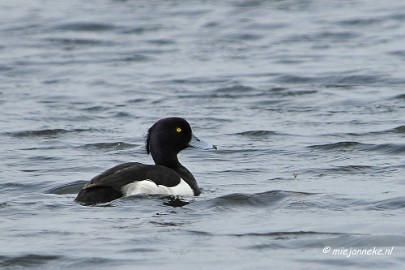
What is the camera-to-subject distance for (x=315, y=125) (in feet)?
55.6

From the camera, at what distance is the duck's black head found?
13.2 metres

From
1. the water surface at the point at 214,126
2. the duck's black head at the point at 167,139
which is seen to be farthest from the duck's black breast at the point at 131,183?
the duck's black head at the point at 167,139

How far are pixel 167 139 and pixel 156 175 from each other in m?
0.89

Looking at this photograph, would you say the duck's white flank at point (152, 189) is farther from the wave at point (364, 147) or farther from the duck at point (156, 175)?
the wave at point (364, 147)

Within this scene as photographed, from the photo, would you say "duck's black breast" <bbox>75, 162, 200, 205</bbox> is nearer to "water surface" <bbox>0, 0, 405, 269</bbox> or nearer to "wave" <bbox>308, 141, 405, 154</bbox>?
"water surface" <bbox>0, 0, 405, 269</bbox>

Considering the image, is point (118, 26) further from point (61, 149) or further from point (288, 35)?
point (61, 149)

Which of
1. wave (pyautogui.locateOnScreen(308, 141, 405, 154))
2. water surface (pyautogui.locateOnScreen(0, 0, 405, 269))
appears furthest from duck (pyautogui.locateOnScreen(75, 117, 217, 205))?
wave (pyautogui.locateOnScreen(308, 141, 405, 154))

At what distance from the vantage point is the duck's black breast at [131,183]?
11.9 m

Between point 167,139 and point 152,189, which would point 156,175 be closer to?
point 152,189

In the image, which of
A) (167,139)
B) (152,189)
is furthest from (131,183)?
(167,139)

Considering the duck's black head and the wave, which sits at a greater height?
the duck's black head

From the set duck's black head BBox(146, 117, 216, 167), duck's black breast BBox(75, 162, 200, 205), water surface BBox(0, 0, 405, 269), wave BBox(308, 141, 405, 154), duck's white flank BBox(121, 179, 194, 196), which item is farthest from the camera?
wave BBox(308, 141, 405, 154)

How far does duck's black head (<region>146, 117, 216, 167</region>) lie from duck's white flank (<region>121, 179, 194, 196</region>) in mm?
678

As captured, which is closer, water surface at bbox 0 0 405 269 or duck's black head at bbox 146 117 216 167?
water surface at bbox 0 0 405 269
